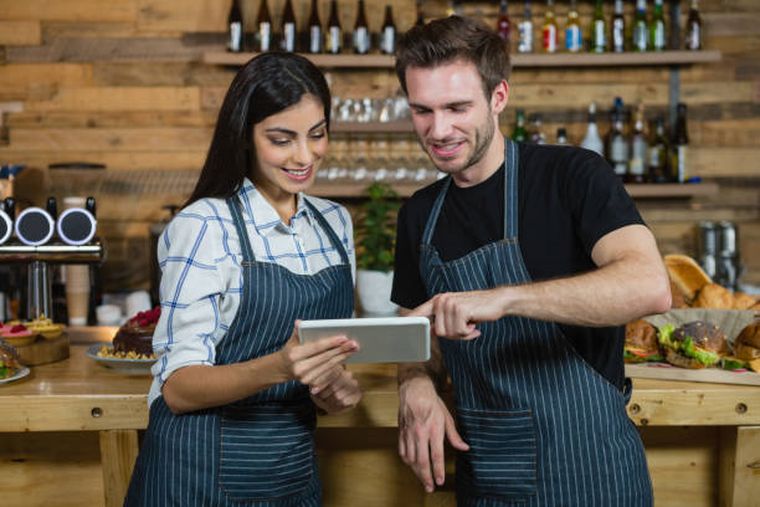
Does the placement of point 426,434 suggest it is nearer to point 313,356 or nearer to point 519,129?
point 313,356

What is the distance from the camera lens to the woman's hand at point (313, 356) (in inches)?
54.3

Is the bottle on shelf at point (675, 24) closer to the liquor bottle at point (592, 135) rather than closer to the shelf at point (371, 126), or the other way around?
the liquor bottle at point (592, 135)

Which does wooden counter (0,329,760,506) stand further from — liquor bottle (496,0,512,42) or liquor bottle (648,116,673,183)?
liquor bottle (496,0,512,42)

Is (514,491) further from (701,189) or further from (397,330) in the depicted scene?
(701,189)

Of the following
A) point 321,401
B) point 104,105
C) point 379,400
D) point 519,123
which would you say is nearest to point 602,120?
point 519,123

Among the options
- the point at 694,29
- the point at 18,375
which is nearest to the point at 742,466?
the point at 18,375

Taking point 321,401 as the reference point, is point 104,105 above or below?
above

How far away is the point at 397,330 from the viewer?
136 centimetres

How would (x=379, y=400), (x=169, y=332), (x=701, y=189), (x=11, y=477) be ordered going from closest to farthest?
(x=169, y=332) → (x=379, y=400) → (x=11, y=477) → (x=701, y=189)

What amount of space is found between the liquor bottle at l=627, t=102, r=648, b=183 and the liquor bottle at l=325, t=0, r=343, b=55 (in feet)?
4.46

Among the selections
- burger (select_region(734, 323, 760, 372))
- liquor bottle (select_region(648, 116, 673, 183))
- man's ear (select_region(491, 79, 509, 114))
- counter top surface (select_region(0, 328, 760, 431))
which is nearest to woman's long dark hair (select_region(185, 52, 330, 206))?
man's ear (select_region(491, 79, 509, 114))

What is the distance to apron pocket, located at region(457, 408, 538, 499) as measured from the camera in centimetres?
167

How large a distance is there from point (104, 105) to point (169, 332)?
2791 mm

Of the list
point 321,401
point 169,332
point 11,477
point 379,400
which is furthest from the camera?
point 11,477
